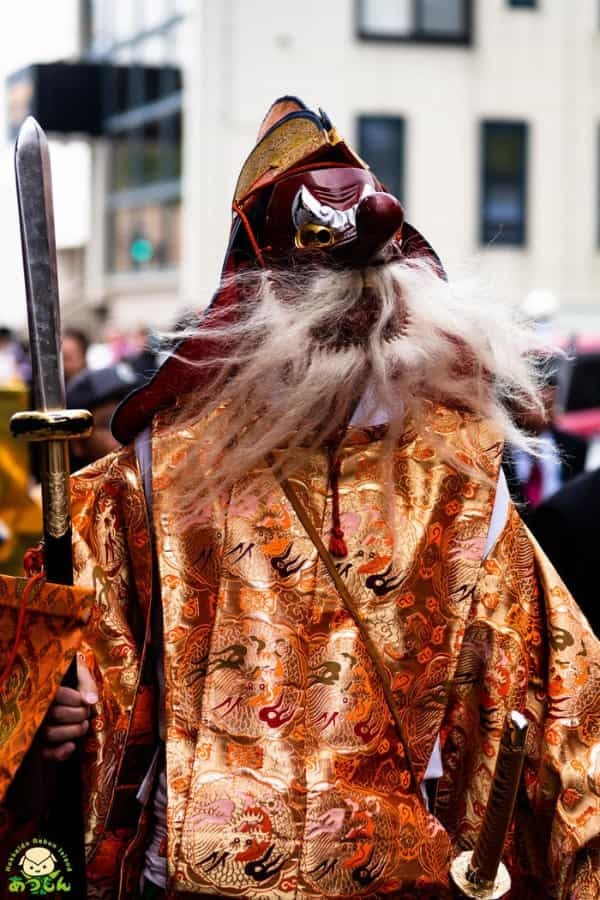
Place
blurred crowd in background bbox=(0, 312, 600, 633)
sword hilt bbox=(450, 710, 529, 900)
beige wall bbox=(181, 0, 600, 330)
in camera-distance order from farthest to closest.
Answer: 1. beige wall bbox=(181, 0, 600, 330)
2. blurred crowd in background bbox=(0, 312, 600, 633)
3. sword hilt bbox=(450, 710, 529, 900)

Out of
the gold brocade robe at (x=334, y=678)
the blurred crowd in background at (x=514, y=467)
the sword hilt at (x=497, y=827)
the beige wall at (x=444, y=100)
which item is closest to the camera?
the sword hilt at (x=497, y=827)

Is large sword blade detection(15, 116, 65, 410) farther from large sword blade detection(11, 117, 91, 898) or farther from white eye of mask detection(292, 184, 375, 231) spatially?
white eye of mask detection(292, 184, 375, 231)

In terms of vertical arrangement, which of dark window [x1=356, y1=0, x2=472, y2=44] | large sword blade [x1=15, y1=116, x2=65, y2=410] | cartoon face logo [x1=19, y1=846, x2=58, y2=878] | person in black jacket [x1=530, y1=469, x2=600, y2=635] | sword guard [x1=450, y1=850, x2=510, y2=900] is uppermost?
dark window [x1=356, y1=0, x2=472, y2=44]

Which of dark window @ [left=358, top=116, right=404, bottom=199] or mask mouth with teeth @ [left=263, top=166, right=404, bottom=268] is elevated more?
dark window @ [left=358, top=116, right=404, bottom=199]

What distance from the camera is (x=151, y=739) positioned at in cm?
234

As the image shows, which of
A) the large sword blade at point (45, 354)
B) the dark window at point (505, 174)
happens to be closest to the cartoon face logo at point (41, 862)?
the large sword blade at point (45, 354)

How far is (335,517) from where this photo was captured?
229 centimetres

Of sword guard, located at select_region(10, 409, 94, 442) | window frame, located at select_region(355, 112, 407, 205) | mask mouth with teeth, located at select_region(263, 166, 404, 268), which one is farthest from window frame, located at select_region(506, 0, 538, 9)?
sword guard, located at select_region(10, 409, 94, 442)

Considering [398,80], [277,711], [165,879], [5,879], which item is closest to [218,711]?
[277,711]

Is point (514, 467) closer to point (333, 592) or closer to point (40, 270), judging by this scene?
point (333, 592)

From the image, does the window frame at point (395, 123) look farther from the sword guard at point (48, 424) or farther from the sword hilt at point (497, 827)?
the sword hilt at point (497, 827)

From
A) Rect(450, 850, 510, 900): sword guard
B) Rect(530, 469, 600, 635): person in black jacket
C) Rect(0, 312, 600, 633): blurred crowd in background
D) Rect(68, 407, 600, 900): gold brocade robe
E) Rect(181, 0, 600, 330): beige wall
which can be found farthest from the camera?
Rect(181, 0, 600, 330): beige wall

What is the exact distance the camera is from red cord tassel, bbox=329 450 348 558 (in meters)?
2.27

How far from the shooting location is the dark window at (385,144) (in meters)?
19.7
